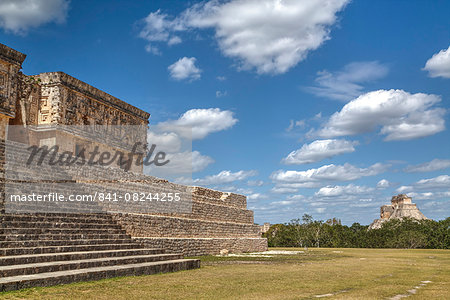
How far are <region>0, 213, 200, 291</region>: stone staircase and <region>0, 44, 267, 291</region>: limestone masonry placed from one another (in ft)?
0.05

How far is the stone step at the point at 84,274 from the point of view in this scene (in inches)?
232

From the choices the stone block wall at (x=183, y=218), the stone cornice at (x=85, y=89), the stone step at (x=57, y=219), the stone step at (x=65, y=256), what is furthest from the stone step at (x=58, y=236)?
the stone cornice at (x=85, y=89)

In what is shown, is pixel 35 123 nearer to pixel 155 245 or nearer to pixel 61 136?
pixel 61 136

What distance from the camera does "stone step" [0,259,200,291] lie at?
19.3 feet

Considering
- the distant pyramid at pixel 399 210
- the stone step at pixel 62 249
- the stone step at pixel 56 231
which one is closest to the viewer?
the stone step at pixel 62 249

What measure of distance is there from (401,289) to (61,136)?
60.4 ft

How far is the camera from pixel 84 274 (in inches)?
275

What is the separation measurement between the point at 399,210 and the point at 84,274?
7432 centimetres

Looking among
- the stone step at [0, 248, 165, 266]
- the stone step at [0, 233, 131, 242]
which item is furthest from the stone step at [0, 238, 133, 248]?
the stone step at [0, 248, 165, 266]

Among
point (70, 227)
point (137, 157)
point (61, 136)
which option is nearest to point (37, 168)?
point (70, 227)

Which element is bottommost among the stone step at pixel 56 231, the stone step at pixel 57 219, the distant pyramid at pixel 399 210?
the stone step at pixel 56 231

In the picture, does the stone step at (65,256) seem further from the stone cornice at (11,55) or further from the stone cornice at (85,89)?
the stone cornice at (85,89)

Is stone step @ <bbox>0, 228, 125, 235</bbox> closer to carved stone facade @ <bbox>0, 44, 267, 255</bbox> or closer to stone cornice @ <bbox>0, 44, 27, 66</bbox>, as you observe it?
carved stone facade @ <bbox>0, 44, 267, 255</bbox>

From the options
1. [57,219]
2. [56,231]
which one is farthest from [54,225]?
[57,219]
